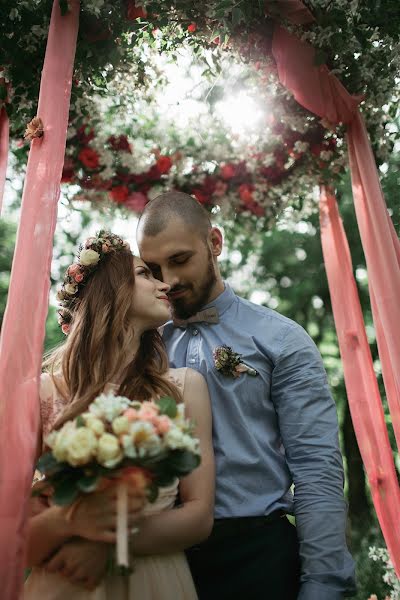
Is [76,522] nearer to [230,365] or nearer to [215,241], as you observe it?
[230,365]

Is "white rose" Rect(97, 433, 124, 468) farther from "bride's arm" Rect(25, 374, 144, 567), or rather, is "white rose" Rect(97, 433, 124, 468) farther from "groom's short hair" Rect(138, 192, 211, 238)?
"groom's short hair" Rect(138, 192, 211, 238)

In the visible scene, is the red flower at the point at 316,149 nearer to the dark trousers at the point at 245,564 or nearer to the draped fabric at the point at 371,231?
the draped fabric at the point at 371,231

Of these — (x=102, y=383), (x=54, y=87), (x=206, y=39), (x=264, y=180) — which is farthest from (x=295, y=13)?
(x=102, y=383)

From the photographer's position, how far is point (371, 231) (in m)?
3.79

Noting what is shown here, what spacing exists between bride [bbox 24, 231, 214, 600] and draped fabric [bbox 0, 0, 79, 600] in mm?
198

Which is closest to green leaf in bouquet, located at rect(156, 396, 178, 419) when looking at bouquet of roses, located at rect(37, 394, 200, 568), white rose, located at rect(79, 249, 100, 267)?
bouquet of roses, located at rect(37, 394, 200, 568)

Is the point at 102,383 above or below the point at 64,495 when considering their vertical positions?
above

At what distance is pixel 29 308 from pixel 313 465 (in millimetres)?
1638

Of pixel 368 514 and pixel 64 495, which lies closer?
pixel 64 495

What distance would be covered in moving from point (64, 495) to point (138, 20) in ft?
9.45

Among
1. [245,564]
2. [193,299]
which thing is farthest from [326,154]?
[245,564]

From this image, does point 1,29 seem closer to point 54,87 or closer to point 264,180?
point 54,87

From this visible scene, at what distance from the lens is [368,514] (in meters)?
11.1

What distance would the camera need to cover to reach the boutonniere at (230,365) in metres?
3.26
